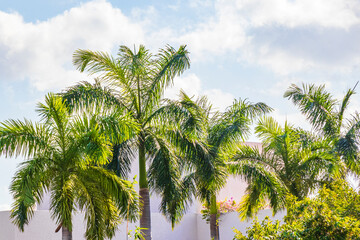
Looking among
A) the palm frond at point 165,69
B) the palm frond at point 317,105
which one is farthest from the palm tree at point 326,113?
the palm frond at point 165,69

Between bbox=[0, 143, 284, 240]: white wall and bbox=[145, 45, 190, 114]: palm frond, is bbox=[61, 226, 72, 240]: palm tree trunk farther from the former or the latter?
bbox=[0, 143, 284, 240]: white wall

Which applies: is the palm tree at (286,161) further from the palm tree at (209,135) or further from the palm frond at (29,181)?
the palm frond at (29,181)

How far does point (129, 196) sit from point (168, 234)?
32.2 ft

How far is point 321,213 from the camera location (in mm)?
9055

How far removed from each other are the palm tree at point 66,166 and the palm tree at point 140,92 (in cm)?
174

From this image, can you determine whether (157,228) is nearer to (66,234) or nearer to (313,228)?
(66,234)

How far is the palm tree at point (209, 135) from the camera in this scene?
1345 cm

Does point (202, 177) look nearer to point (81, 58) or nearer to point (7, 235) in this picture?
point (81, 58)

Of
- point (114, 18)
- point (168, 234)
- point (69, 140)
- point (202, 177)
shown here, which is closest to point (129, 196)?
point (69, 140)

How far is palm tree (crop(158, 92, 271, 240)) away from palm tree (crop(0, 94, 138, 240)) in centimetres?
201

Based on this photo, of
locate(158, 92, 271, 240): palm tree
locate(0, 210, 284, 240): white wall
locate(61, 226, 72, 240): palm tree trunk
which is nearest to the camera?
locate(61, 226, 72, 240): palm tree trunk

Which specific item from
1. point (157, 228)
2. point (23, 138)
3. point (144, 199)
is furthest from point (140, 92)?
point (157, 228)

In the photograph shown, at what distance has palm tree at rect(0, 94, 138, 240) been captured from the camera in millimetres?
10992

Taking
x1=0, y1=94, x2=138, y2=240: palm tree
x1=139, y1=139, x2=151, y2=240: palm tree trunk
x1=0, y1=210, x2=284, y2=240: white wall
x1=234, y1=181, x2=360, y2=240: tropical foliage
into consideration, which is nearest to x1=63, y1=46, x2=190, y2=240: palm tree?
x1=139, y1=139, x2=151, y2=240: palm tree trunk
